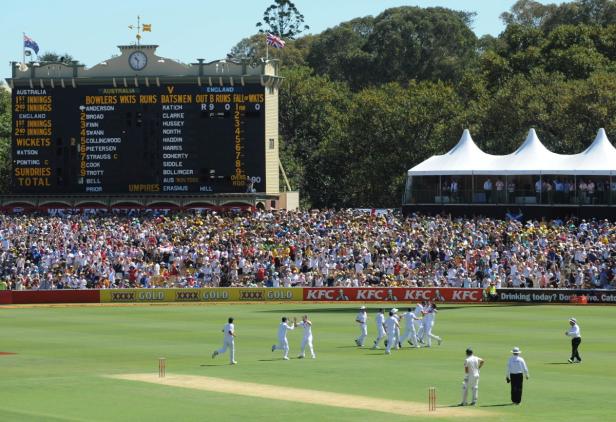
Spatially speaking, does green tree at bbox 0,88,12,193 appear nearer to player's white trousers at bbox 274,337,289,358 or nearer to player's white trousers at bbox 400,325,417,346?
player's white trousers at bbox 400,325,417,346

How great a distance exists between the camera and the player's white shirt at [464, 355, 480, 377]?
31250mm

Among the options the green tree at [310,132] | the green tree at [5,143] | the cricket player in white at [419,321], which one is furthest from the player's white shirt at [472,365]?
the green tree at [5,143]

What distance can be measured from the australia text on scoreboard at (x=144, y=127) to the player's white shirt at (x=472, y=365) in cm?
4058

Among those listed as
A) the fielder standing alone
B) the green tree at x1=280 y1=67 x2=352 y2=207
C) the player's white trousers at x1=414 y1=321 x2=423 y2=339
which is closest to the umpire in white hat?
the fielder standing alone

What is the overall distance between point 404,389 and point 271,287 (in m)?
35.3

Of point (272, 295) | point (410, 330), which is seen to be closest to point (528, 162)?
point (272, 295)

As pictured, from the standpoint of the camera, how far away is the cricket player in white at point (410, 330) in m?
44.8

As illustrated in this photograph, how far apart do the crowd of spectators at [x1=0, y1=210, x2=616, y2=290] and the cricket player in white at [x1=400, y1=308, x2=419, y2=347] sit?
21.2 metres

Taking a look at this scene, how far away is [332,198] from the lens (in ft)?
339

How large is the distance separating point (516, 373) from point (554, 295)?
113 feet

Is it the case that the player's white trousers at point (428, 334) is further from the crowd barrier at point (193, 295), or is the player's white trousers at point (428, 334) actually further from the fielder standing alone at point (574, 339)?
the crowd barrier at point (193, 295)

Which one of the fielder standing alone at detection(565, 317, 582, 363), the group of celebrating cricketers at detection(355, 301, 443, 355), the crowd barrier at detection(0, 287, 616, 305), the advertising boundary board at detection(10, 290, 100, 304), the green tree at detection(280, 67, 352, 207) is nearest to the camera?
the fielder standing alone at detection(565, 317, 582, 363)

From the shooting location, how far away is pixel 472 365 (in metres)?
31.3

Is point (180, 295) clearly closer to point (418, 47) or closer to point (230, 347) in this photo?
point (230, 347)
